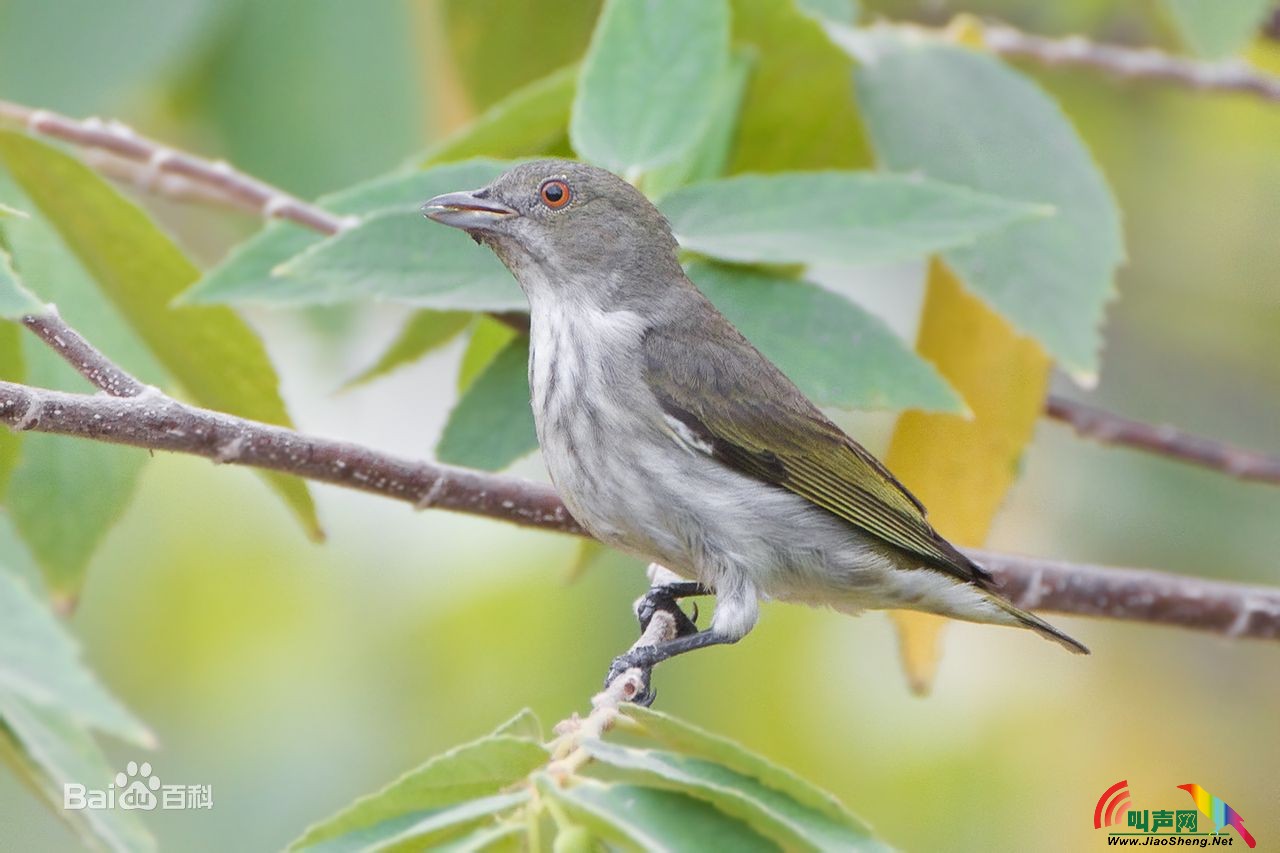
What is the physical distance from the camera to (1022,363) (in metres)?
3.53

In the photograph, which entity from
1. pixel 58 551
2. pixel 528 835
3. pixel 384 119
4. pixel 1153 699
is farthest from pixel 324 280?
pixel 1153 699

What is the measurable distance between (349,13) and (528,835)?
8.86 ft

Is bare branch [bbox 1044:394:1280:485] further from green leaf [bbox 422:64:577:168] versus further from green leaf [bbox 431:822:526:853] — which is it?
green leaf [bbox 431:822:526:853]

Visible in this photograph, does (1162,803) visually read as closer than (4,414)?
No

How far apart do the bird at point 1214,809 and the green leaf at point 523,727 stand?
3.09 m

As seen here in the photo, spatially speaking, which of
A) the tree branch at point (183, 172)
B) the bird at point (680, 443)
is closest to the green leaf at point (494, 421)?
the bird at point (680, 443)

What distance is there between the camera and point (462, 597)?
192 inches

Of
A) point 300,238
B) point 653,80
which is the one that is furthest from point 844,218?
point 300,238

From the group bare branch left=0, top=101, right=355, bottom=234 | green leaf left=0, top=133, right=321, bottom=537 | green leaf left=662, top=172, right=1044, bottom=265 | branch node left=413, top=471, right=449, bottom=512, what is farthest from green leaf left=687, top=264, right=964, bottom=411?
green leaf left=0, top=133, right=321, bottom=537

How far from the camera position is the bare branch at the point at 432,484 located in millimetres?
2385

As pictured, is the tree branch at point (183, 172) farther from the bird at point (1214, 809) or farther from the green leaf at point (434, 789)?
the green leaf at point (434, 789)

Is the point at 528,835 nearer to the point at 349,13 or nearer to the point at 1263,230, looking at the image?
the point at 349,13

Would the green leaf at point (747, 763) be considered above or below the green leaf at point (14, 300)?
below

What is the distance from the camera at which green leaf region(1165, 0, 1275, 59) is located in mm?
3541
